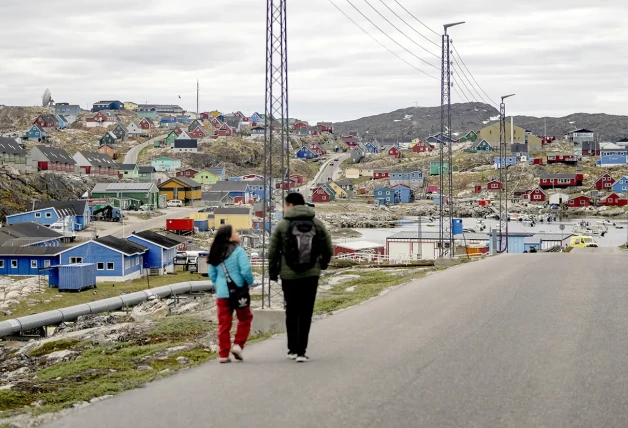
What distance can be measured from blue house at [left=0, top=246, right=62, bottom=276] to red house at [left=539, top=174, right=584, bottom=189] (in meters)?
106

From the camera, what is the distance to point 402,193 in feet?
466

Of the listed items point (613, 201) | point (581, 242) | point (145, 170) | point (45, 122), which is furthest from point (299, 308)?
point (45, 122)

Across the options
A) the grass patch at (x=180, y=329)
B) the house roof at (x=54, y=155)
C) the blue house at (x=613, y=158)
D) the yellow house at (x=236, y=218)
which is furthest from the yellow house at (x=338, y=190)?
the grass patch at (x=180, y=329)

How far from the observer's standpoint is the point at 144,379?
9.26m

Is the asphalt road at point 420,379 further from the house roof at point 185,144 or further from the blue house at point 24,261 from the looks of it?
the house roof at point 185,144

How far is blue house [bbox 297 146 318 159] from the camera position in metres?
176

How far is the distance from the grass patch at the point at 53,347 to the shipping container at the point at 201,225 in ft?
202

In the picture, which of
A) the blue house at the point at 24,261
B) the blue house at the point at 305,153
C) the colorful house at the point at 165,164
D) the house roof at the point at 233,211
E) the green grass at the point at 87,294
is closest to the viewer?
the green grass at the point at 87,294

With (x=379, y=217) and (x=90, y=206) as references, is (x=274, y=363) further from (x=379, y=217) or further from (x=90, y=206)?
(x=379, y=217)

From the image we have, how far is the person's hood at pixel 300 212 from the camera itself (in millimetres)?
9406

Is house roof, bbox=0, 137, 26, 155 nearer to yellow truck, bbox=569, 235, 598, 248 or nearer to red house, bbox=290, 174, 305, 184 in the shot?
red house, bbox=290, 174, 305, 184

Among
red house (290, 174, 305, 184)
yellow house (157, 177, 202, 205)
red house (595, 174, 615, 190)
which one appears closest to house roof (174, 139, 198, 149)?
red house (290, 174, 305, 184)

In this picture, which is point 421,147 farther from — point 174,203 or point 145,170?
point 174,203

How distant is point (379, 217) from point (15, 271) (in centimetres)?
6895
